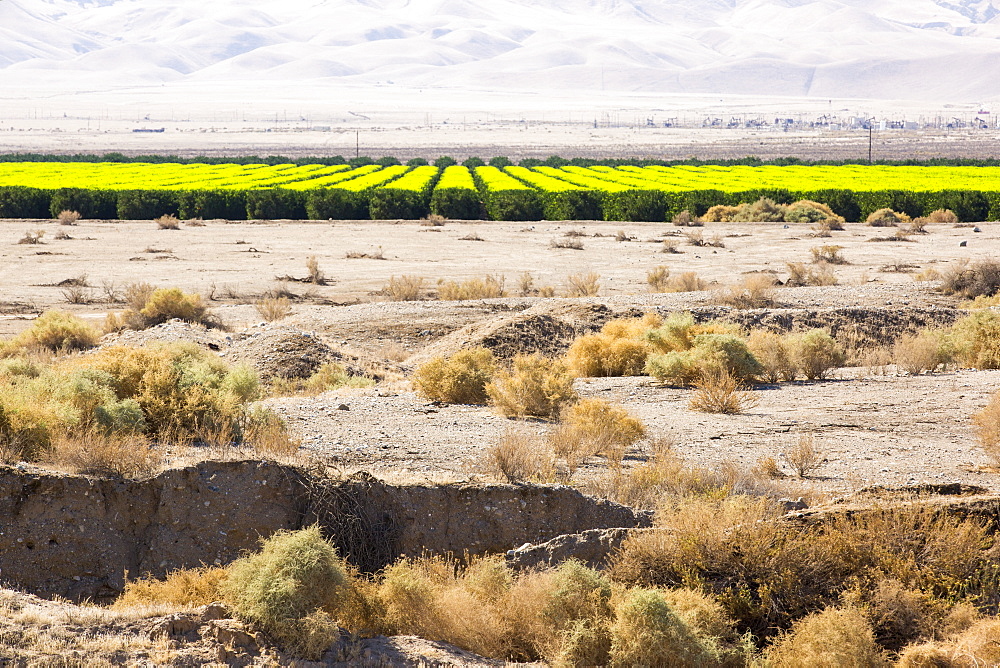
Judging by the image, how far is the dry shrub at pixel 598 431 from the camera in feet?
34.8

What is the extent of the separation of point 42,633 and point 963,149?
125730 mm

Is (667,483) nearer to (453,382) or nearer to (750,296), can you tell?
(453,382)

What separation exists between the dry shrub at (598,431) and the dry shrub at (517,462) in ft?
2.47

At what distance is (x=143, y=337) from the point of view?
1797 centimetres

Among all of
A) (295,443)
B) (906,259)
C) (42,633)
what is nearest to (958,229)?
(906,259)

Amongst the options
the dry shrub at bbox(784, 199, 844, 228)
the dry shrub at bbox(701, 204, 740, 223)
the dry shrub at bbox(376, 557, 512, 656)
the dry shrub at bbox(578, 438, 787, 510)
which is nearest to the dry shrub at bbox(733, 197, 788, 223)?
the dry shrub at bbox(701, 204, 740, 223)

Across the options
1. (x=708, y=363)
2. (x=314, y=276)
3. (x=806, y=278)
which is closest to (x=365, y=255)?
(x=314, y=276)

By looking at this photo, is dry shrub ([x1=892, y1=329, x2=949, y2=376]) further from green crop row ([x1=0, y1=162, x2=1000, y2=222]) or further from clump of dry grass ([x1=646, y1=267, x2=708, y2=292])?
green crop row ([x1=0, y1=162, x2=1000, y2=222])

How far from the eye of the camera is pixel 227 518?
8344 millimetres

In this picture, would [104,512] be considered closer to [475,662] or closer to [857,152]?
[475,662]

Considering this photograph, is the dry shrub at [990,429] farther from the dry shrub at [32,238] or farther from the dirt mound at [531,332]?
the dry shrub at [32,238]

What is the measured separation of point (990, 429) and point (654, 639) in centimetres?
631

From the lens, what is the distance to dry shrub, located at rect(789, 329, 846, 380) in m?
15.6

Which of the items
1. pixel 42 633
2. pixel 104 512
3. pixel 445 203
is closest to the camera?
pixel 42 633
